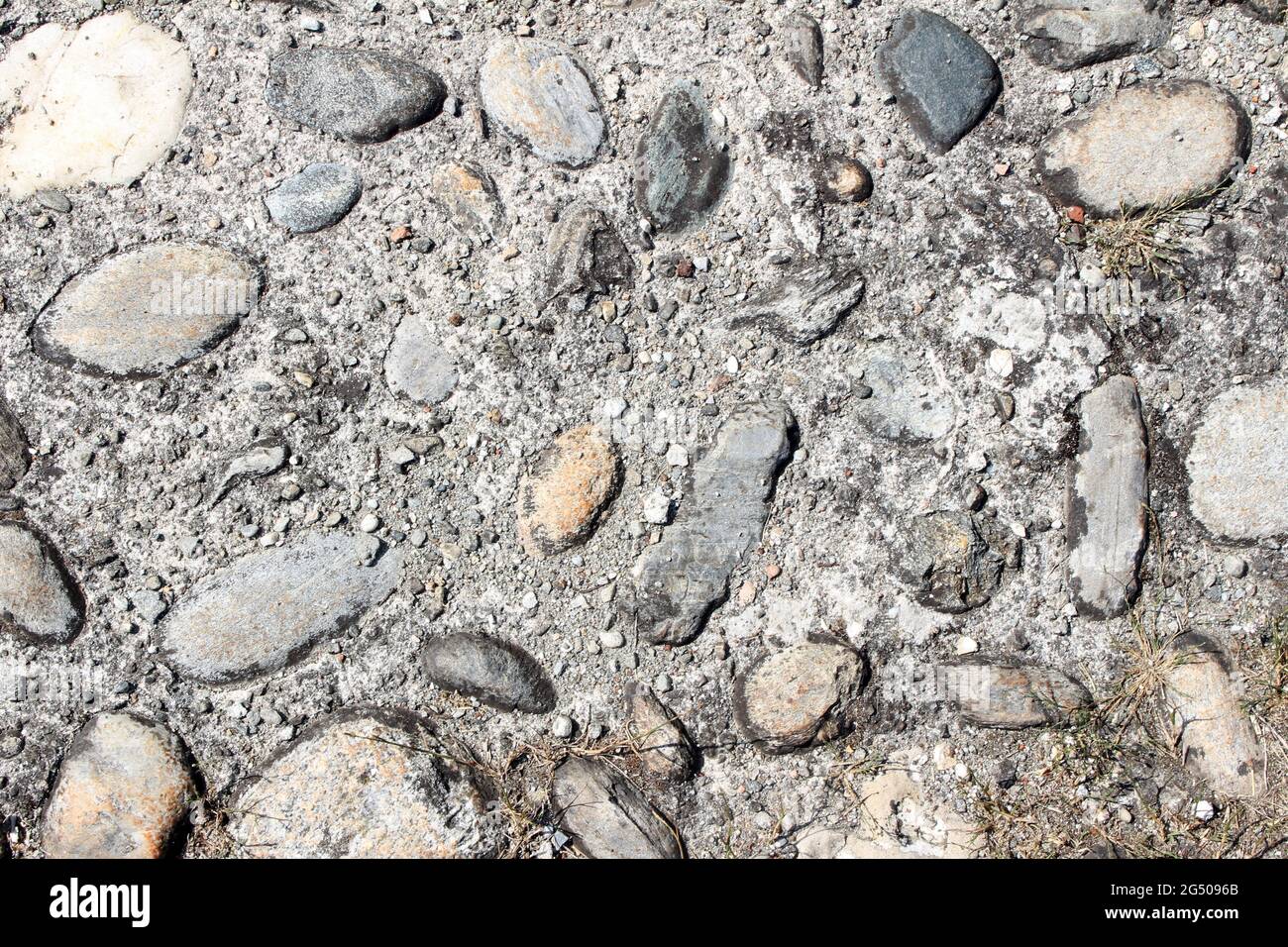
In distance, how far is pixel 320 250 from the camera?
209cm

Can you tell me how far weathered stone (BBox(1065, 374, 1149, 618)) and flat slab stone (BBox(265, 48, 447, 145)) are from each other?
5.61ft

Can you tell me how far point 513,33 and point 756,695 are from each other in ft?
5.33

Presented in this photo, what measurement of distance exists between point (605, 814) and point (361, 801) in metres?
0.52

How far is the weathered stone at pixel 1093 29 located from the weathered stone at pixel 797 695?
1.50 metres

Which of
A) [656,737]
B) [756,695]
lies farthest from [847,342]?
[656,737]

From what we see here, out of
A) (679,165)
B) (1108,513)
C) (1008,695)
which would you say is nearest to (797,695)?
(1008,695)

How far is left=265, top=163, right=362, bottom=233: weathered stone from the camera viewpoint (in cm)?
208

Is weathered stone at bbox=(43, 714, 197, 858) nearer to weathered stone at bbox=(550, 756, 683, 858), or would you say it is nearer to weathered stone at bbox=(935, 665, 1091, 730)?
weathered stone at bbox=(550, 756, 683, 858)

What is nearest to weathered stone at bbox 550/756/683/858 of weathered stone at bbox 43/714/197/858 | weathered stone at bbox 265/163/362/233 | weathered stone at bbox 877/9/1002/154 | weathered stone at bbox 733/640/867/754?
weathered stone at bbox 733/640/867/754

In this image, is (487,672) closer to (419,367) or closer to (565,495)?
Answer: (565,495)

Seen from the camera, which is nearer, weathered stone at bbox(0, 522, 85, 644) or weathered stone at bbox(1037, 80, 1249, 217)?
weathered stone at bbox(0, 522, 85, 644)

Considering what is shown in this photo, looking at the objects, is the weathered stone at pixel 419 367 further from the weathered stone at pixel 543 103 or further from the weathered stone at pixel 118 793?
the weathered stone at pixel 118 793

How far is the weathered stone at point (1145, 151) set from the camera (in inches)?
84.0
